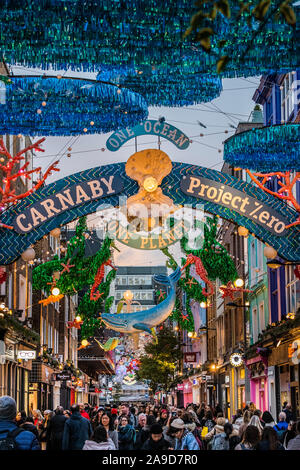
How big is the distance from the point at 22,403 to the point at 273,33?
90.2ft

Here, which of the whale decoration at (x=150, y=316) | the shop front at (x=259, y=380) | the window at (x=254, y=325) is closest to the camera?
the whale decoration at (x=150, y=316)

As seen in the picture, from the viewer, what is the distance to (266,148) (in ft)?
46.9

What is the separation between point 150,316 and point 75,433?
17.4 ft

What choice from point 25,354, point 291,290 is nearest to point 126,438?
point 291,290

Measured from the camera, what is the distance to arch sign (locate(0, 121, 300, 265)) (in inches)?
582

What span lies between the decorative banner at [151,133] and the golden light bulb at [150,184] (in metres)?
0.84

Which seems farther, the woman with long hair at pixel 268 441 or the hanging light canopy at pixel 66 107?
the hanging light canopy at pixel 66 107

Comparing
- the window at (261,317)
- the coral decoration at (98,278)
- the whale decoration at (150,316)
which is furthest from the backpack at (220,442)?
the window at (261,317)

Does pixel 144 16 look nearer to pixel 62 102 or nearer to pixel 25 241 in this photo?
pixel 62 102

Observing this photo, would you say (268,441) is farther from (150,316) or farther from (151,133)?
(150,316)

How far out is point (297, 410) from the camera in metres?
27.1

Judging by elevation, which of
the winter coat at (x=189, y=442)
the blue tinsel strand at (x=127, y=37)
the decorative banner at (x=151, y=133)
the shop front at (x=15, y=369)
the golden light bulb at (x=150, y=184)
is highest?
the decorative banner at (x=151, y=133)

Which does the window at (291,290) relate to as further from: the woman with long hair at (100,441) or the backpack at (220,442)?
the woman with long hair at (100,441)

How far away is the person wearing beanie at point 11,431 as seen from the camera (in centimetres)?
775
